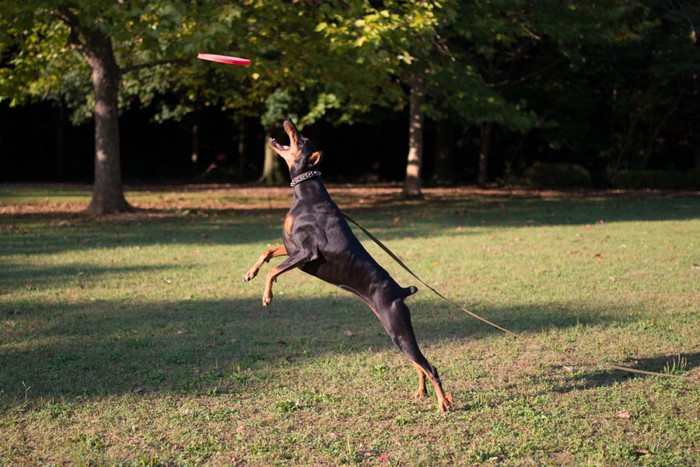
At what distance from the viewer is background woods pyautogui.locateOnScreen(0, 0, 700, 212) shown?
16156 millimetres

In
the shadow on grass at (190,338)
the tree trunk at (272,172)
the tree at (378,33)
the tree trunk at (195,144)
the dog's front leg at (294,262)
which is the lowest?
the shadow on grass at (190,338)

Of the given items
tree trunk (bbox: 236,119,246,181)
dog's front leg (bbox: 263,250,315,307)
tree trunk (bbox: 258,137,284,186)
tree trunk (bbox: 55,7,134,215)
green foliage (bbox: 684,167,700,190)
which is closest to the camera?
dog's front leg (bbox: 263,250,315,307)

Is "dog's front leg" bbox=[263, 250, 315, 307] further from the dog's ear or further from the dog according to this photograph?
the dog's ear

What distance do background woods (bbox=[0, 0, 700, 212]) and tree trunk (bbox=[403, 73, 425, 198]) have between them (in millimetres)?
69

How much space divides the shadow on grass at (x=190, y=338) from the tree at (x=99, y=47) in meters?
7.53

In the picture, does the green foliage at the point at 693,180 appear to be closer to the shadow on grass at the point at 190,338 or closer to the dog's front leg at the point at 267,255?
the shadow on grass at the point at 190,338

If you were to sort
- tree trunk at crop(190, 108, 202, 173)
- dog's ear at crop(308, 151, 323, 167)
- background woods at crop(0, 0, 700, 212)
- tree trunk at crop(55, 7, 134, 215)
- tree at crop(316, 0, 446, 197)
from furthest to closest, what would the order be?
tree trunk at crop(190, 108, 202, 173) < tree trunk at crop(55, 7, 134, 215) < background woods at crop(0, 0, 700, 212) < tree at crop(316, 0, 446, 197) < dog's ear at crop(308, 151, 323, 167)

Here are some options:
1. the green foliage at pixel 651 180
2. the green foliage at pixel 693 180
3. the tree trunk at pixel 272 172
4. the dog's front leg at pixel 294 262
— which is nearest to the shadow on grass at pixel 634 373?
the dog's front leg at pixel 294 262

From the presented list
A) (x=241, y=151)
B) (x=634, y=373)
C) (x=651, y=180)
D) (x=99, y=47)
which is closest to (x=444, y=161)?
(x=651, y=180)

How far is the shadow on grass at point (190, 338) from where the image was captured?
5.86 meters

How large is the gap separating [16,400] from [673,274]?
28.5ft

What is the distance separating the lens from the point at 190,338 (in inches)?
284

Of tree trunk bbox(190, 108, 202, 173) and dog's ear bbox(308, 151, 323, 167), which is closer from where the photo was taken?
dog's ear bbox(308, 151, 323, 167)

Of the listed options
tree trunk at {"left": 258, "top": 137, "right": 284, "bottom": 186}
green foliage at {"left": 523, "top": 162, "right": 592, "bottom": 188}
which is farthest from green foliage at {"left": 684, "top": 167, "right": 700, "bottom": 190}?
tree trunk at {"left": 258, "top": 137, "right": 284, "bottom": 186}
